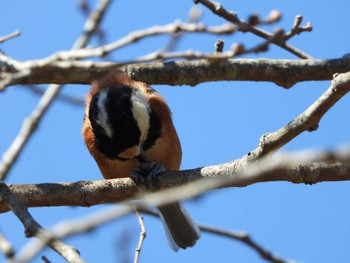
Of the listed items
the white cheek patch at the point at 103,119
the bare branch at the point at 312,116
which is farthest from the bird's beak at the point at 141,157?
the bare branch at the point at 312,116

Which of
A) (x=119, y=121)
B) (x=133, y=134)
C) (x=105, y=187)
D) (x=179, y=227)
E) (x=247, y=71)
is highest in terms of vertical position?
(x=247, y=71)

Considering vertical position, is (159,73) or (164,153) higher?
(159,73)

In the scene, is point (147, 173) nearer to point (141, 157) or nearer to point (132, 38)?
point (141, 157)

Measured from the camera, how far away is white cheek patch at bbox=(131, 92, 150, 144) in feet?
18.3

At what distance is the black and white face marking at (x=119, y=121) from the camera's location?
17.6 feet

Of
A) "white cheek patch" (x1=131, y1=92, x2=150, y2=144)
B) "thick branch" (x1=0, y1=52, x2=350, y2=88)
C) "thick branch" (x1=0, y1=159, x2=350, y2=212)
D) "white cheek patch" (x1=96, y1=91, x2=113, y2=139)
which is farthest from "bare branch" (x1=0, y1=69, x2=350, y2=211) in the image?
"thick branch" (x1=0, y1=52, x2=350, y2=88)

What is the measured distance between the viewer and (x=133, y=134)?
5406 mm

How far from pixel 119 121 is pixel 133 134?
0.16m

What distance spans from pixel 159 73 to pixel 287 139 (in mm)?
1811

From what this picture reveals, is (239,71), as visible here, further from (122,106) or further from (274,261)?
(274,261)

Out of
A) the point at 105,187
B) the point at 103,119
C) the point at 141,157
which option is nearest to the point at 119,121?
the point at 103,119

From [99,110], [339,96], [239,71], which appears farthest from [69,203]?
[339,96]

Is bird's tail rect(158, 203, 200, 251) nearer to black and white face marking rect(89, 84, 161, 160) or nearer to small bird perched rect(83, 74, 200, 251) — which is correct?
small bird perched rect(83, 74, 200, 251)

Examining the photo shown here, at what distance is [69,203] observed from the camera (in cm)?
480
